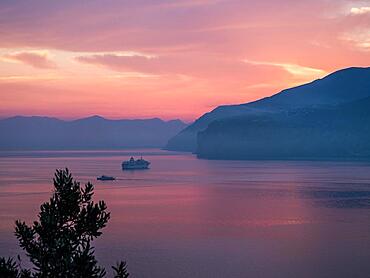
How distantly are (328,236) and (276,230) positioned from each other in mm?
4331

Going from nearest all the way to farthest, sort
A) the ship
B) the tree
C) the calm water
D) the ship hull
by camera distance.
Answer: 1. the tree
2. the calm water
3. the ship hull
4. the ship

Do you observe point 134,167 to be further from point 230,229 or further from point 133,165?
point 230,229

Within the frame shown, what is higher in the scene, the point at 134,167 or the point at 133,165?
the point at 133,165

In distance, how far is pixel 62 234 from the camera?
8.95 metres

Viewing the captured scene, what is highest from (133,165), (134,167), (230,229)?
(133,165)

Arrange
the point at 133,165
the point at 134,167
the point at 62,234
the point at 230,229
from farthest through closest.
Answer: the point at 133,165
the point at 134,167
the point at 230,229
the point at 62,234

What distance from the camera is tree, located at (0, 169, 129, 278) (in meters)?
8.66

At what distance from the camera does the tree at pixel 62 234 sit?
28.4ft

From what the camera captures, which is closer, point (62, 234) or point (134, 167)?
point (62, 234)

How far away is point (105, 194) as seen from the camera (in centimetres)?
6938

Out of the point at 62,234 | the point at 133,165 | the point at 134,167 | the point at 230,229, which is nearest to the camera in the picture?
the point at 62,234

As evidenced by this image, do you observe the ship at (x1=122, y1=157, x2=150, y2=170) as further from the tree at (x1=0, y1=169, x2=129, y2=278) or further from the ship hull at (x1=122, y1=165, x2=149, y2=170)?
the tree at (x1=0, y1=169, x2=129, y2=278)

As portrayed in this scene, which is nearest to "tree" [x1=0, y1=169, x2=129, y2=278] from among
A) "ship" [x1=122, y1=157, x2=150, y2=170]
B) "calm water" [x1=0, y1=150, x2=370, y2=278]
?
"calm water" [x1=0, y1=150, x2=370, y2=278]

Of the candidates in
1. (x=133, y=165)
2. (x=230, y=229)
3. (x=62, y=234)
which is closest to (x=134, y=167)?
(x=133, y=165)
